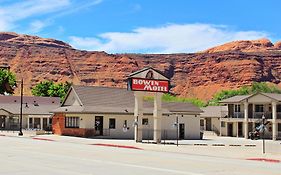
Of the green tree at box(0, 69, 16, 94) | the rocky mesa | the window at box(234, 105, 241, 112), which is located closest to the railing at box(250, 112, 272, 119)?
the window at box(234, 105, 241, 112)

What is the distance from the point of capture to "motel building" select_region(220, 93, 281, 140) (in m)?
69.2

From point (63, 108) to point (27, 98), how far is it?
31568 mm

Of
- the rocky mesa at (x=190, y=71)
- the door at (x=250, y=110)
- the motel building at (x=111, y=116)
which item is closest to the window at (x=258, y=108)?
the door at (x=250, y=110)

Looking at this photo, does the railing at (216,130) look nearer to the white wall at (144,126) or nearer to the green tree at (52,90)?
the white wall at (144,126)

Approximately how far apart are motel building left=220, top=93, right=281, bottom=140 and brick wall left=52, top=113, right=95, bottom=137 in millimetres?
25614

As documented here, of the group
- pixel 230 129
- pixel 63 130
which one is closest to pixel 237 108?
pixel 230 129

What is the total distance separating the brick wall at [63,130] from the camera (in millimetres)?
55250

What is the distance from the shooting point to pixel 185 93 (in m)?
183

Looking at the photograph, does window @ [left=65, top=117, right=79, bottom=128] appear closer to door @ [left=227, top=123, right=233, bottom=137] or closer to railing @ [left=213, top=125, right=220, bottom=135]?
door @ [left=227, top=123, right=233, bottom=137]

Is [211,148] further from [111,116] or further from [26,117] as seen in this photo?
[26,117]

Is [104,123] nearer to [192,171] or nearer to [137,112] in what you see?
[137,112]

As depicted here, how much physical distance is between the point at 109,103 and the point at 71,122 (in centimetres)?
513

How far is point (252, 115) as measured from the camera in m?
73.9

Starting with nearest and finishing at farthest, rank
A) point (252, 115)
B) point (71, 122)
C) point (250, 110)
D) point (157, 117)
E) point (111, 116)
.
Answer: point (157, 117), point (111, 116), point (71, 122), point (252, 115), point (250, 110)
